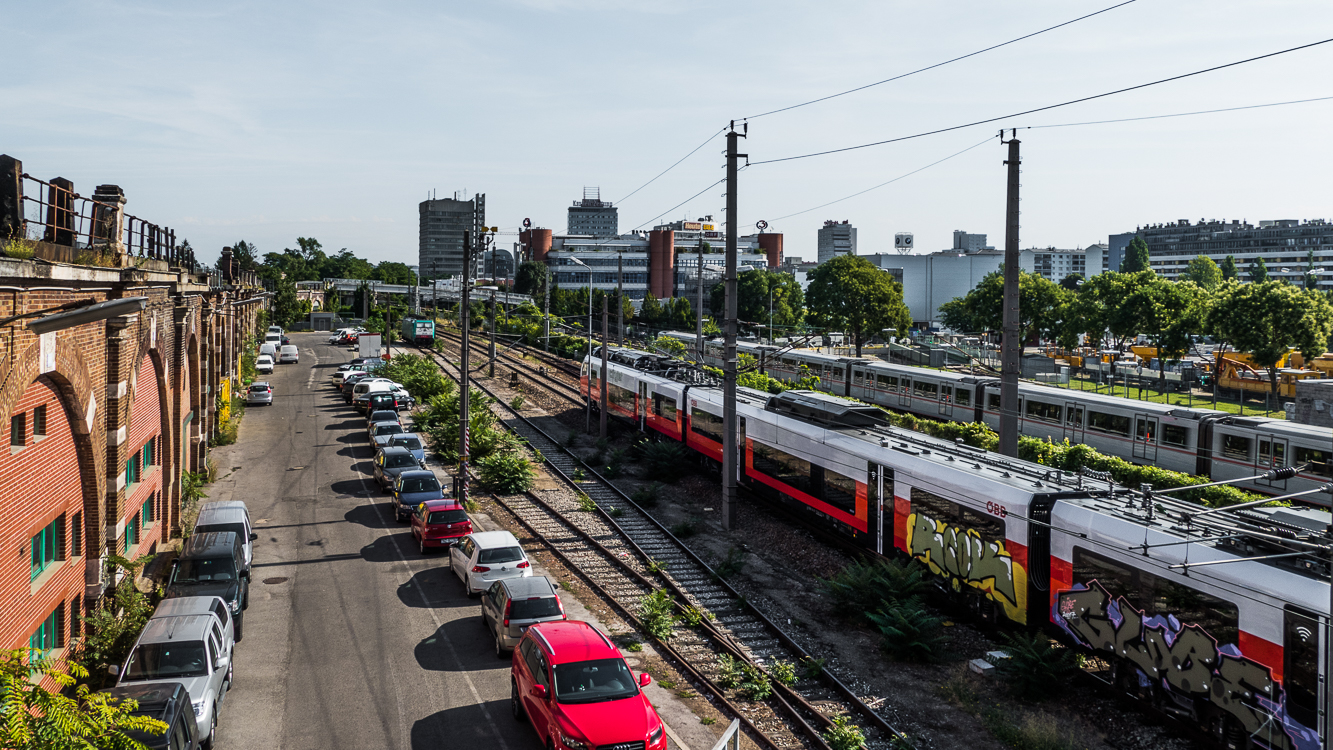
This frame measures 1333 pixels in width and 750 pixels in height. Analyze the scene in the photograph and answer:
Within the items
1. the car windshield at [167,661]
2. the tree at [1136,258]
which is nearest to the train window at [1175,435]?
the car windshield at [167,661]

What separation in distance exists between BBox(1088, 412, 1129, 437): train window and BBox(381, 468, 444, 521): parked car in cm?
2451

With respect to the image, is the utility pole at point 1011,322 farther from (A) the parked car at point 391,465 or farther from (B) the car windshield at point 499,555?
(A) the parked car at point 391,465

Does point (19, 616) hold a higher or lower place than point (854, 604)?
higher

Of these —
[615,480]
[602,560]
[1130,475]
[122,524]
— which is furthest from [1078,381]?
[122,524]

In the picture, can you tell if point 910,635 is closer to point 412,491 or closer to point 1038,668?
point 1038,668

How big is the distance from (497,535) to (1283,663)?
16092 millimetres

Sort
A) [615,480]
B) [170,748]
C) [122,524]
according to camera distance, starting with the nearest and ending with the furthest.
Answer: [170,748] < [122,524] < [615,480]

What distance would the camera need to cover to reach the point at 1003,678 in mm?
16641

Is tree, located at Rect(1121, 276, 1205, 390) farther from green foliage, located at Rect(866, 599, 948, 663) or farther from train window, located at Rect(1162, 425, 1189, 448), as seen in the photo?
green foliage, located at Rect(866, 599, 948, 663)

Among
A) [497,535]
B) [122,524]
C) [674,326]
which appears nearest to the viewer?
[122,524]

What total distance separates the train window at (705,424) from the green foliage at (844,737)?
17711 millimetres

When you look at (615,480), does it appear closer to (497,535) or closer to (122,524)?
(497,535)

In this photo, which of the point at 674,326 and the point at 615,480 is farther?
the point at 674,326

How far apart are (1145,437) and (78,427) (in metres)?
32.3
